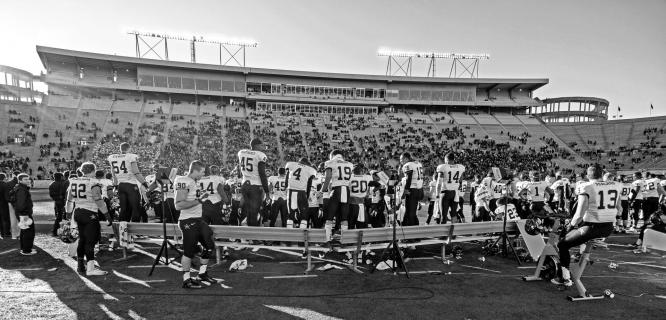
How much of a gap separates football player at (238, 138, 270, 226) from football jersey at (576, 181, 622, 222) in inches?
240

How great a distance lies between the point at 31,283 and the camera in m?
6.07

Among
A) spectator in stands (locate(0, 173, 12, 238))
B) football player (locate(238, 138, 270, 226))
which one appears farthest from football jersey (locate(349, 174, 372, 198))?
spectator in stands (locate(0, 173, 12, 238))

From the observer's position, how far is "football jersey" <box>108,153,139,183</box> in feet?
26.7

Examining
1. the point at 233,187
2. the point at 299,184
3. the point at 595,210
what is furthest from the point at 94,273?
the point at 595,210

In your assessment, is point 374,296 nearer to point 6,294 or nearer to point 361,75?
point 6,294

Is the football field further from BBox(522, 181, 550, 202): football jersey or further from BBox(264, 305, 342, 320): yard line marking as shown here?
BBox(522, 181, 550, 202): football jersey

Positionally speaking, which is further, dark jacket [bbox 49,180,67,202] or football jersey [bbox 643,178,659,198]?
football jersey [bbox 643,178,659,198]

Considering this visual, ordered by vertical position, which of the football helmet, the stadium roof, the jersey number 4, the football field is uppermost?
the stadium roof

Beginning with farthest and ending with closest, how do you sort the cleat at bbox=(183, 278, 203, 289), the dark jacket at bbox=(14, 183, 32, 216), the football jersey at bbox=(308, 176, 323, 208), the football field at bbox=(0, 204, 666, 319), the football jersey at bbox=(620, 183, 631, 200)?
the football jersey at bbox=(620, 183, 631, 200) → the football jersey at bbox=(308, 176, 323, 208) → the dark jacket at bbox=(14, 183, 32, 216) → the cleat at bbox=(183, 278, 203, 289) → the football field at bbox=(0, 204, 666, 319)

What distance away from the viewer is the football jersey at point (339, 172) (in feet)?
25.0

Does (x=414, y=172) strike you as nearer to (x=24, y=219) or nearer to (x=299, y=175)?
(x=299, y=175)

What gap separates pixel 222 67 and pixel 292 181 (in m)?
46.9

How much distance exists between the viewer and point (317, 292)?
569 cm

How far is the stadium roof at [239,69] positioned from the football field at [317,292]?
Answer: 4636 cm
